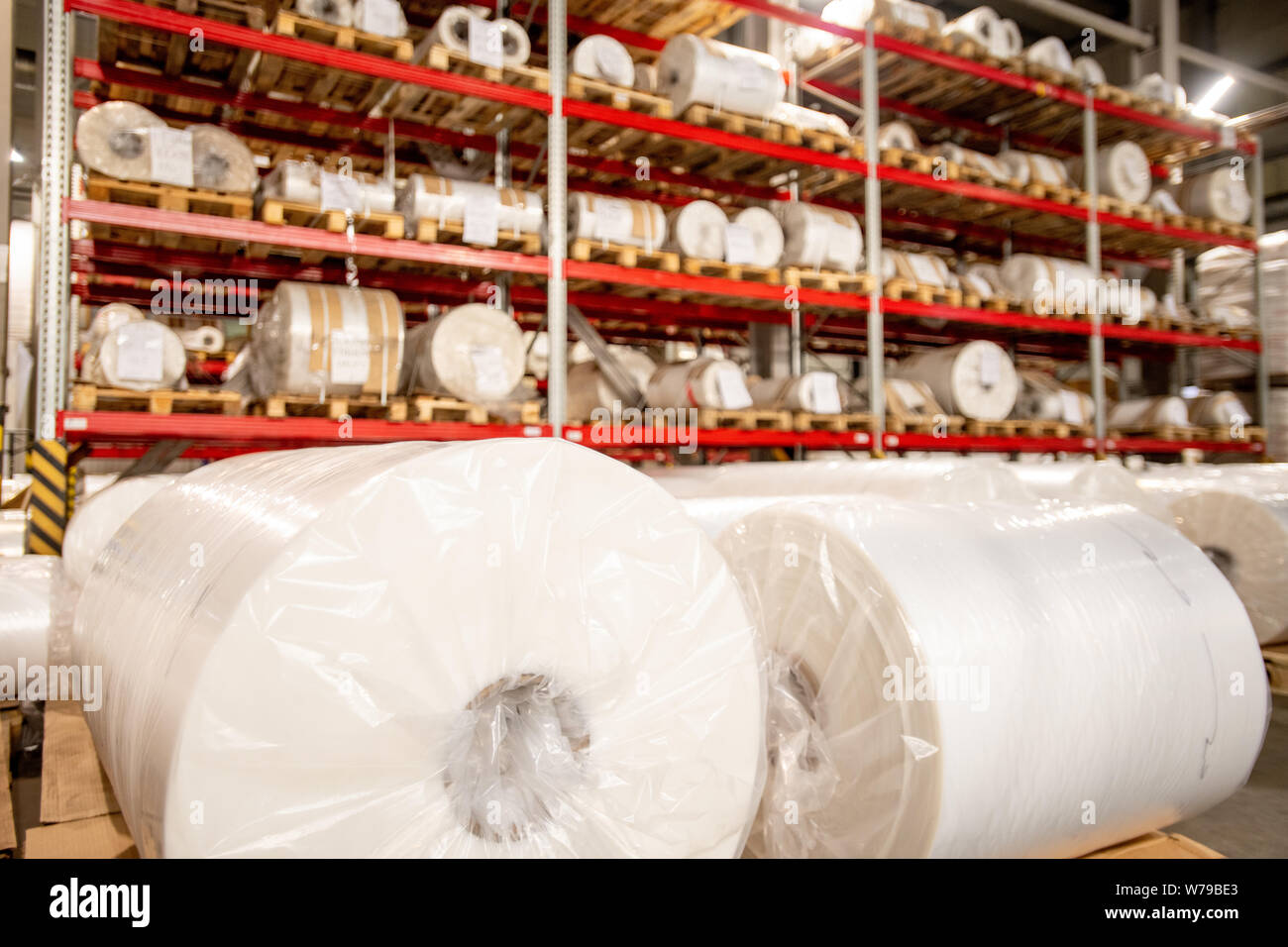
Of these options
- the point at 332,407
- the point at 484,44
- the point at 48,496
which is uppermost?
the point at 484,44

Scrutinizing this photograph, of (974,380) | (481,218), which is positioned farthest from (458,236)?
(974,380)

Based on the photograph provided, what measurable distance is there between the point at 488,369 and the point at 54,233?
2440 millimetres

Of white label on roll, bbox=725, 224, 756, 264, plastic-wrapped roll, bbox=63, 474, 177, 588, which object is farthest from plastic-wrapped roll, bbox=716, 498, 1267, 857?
white label on roll, bbox=725, 224, 756, 264

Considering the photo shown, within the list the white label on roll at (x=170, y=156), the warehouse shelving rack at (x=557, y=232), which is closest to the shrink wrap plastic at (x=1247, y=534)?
the warehouse shelving rack at (x=557, y=232)

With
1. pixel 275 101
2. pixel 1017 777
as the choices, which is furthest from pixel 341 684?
pixel 275 101

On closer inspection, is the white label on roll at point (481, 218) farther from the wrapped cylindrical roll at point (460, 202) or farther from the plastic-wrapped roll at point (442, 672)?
the plastic-wrapped roll at point (442, 672)

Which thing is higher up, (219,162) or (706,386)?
(219,162)

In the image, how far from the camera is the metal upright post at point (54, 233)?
4828mm

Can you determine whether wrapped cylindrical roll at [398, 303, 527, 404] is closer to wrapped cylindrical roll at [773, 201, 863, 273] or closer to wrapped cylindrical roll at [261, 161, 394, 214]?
wrapped cylindrical roll at [261, 161, 394, 214]

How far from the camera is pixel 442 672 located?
4.92 feet

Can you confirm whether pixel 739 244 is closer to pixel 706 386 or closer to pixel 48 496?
pixel 706 386

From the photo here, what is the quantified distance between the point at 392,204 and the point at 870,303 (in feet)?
13.0

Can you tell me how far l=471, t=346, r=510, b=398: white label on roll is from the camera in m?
5.72

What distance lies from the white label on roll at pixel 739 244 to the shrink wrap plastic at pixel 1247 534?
131 inches
